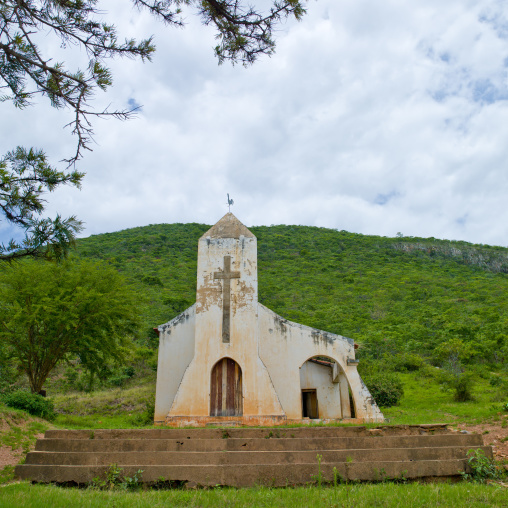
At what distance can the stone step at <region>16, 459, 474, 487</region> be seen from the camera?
22.3 feet

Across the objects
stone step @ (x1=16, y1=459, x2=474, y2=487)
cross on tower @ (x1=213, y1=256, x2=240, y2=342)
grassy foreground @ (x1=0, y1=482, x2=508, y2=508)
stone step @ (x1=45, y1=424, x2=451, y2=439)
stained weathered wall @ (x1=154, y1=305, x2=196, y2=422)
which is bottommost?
grassy foreground @ (x1=0, y1=482, x2=508, y2=508)

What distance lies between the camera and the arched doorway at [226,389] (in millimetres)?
14047

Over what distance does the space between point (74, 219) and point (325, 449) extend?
18.9ft

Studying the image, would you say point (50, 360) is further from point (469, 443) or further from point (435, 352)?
point (435, 352)

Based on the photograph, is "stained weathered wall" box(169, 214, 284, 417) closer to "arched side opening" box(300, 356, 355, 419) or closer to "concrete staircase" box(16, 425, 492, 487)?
"arched side opening" box(300, 356, 355, 419)

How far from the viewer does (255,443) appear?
26.3 ft

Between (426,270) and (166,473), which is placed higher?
(426,270)

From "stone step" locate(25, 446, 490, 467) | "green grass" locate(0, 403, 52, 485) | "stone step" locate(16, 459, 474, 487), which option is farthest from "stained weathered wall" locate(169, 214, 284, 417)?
"stone step" locate(16, 459, 474, 487)

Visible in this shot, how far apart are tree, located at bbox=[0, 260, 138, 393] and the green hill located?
13.9 ft

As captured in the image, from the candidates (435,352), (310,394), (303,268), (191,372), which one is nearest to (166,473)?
(191,372)

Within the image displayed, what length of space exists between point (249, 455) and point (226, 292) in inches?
315

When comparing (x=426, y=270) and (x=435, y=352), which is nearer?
(x=435, y=352)

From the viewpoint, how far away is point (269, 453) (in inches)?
290

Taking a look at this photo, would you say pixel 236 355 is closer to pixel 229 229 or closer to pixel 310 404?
pixel 229 229
